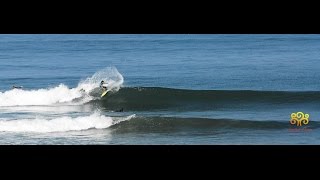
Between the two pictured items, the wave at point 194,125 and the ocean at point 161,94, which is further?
the wave at point 194,125

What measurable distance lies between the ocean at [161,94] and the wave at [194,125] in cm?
2

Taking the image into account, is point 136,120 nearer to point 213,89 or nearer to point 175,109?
point 175,109

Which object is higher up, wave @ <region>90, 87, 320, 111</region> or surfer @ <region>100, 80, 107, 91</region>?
surfer @ <region>100, 80, 107, 91</region>

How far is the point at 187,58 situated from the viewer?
17828mm

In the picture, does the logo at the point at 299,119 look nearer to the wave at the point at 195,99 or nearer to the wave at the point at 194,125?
the wave at the point at 194,125

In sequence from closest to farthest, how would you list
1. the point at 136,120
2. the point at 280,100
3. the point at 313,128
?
the point at 313,128 < the point at 136,120 < the point at 280,100

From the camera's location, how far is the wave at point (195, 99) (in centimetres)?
1202

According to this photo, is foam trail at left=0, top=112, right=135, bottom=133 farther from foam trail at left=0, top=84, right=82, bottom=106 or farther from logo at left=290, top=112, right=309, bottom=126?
logo at left=290, top=112, right=309, bottom=126

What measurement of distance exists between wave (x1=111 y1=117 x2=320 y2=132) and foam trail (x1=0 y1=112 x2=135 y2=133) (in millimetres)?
314

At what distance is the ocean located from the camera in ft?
29.1

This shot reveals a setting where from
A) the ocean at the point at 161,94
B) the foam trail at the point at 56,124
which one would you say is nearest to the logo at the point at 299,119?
the ocean at the point at 161,94

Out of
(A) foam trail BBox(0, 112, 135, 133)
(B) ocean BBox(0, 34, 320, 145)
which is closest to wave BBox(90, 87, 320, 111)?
(B) ocean BBox(0, 34, 320, 145)
